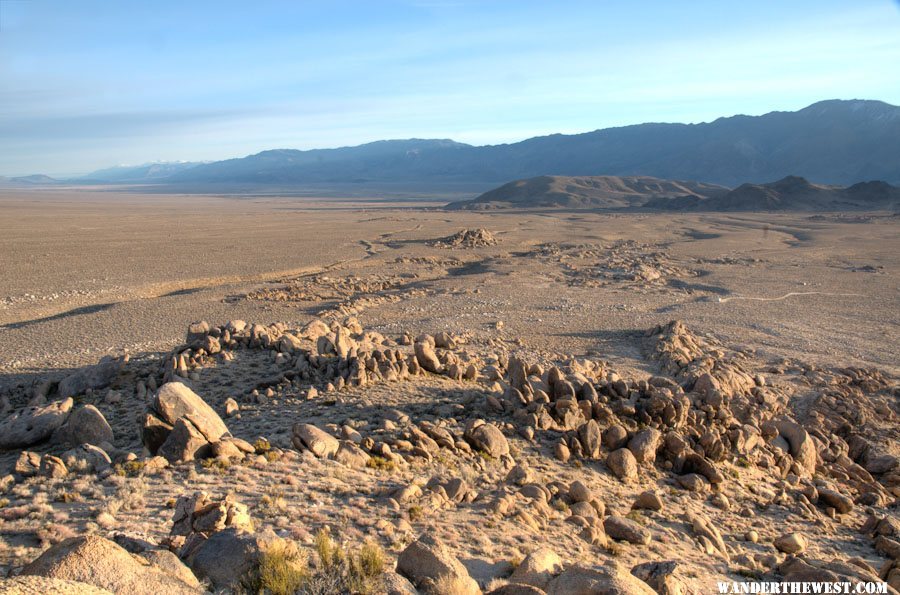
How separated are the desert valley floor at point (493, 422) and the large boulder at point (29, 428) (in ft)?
0.39

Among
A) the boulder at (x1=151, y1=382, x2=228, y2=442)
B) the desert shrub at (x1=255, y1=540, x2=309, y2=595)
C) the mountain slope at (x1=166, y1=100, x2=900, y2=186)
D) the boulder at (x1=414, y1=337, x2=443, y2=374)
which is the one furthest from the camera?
the mountain slope at (x1=166, y1=100, x2=900, y2=186)

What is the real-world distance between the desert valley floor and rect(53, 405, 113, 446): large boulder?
177 millimetres

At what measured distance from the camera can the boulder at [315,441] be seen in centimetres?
723

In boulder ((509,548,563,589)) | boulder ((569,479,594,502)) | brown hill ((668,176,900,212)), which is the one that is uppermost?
brown hill ((668,176,900,212))

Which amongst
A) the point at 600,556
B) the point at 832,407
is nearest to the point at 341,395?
the point at 600,556

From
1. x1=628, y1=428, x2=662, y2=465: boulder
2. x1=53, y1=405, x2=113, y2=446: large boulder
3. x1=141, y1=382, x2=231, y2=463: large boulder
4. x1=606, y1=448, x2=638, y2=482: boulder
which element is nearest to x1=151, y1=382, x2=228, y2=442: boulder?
x1=141, y1=382, x2=231, y2=463: large boulder

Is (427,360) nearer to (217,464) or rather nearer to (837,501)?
(217,464)

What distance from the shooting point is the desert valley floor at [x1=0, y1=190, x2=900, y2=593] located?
18.5ft

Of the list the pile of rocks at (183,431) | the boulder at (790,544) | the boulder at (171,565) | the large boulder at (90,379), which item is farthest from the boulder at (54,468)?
the boulder at (790,544)

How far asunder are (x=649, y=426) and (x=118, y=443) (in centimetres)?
695

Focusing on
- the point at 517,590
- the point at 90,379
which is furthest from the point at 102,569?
the point at 90,379

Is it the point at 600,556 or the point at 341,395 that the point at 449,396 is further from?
the point at 600,556

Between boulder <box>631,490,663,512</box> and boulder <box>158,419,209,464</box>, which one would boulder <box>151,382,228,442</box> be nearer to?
boulder <box>158,419,209,464</box>

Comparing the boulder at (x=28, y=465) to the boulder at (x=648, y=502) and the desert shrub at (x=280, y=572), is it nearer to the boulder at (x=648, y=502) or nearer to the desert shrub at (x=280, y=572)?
the desert shrub at (x=280, y=572)
